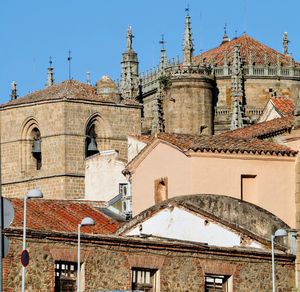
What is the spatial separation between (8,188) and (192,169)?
115 feet

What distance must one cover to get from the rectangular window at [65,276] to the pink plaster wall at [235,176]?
38.1 ft

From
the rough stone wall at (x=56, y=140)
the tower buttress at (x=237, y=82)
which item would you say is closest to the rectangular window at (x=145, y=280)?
the rough stone wall at (x=56, y=140)

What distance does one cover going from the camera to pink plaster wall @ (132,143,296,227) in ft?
161

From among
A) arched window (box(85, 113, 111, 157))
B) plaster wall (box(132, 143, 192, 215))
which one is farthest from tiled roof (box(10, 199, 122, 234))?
Answer: arched window (box(85, 113, 111, 157))

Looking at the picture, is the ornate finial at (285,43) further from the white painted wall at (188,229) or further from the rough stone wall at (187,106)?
the white painted wall at (188,229)

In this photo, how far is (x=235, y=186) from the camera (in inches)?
1948

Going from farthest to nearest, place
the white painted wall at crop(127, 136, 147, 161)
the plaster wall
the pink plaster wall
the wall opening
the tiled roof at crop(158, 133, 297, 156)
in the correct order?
the white painted wall at crop(127, 136, 147, 161) → the wall opening → the plaster wall → the tiled roof at crop(158, 133, 297, 156) → the pink plaster wall

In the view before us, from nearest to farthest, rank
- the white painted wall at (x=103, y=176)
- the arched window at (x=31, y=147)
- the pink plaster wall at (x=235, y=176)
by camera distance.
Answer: the pink plaster wall at (x=235, y=176) → the white painted wall at (x=103, y=176) → the arched window at (x=31, y=147)

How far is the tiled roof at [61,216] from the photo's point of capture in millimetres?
45688

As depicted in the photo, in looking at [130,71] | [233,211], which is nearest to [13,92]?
[130,71]

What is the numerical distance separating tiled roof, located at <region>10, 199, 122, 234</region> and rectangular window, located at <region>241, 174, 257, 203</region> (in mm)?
4871

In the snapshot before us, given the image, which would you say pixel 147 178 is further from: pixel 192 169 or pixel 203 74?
pixel 203 74

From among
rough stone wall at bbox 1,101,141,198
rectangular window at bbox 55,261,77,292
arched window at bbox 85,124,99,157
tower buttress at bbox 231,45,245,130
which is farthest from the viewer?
tower buttress at bbox 231,45,245,130

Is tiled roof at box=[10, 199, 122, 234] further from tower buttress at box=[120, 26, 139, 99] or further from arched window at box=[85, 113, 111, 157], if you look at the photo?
tower buttress at box=[120, 26, 139, 99]
